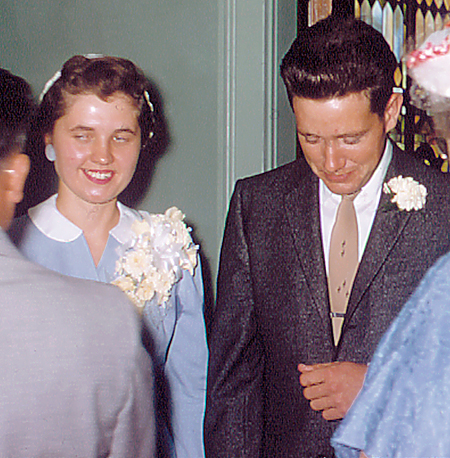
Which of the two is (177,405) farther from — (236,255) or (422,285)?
(422,285)

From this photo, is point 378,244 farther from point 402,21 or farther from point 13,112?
point 402,21

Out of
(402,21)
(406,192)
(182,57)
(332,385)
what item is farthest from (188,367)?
(402,21)

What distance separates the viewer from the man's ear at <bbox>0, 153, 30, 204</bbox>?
77cm

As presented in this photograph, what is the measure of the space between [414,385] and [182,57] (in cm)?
128

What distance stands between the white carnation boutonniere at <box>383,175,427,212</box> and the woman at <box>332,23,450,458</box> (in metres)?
0.36

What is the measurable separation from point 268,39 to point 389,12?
44cm

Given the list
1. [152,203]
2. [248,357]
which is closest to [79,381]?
[248,357]

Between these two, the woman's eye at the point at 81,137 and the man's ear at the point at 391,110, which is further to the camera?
the woman's eye at the point at 81,137


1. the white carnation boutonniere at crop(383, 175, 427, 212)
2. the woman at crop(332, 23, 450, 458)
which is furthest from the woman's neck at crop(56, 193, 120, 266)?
the woman at crop(332, 23, 450, 458)

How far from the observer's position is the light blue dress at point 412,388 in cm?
75

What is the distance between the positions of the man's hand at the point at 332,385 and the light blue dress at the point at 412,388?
0.38 metres

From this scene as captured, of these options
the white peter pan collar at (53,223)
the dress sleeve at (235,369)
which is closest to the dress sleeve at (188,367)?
the dress sleeve at (235,369)

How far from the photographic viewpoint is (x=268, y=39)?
1706 mm

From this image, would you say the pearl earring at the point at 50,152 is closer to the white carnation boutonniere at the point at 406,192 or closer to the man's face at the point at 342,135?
the man's face at the point at 342,135
